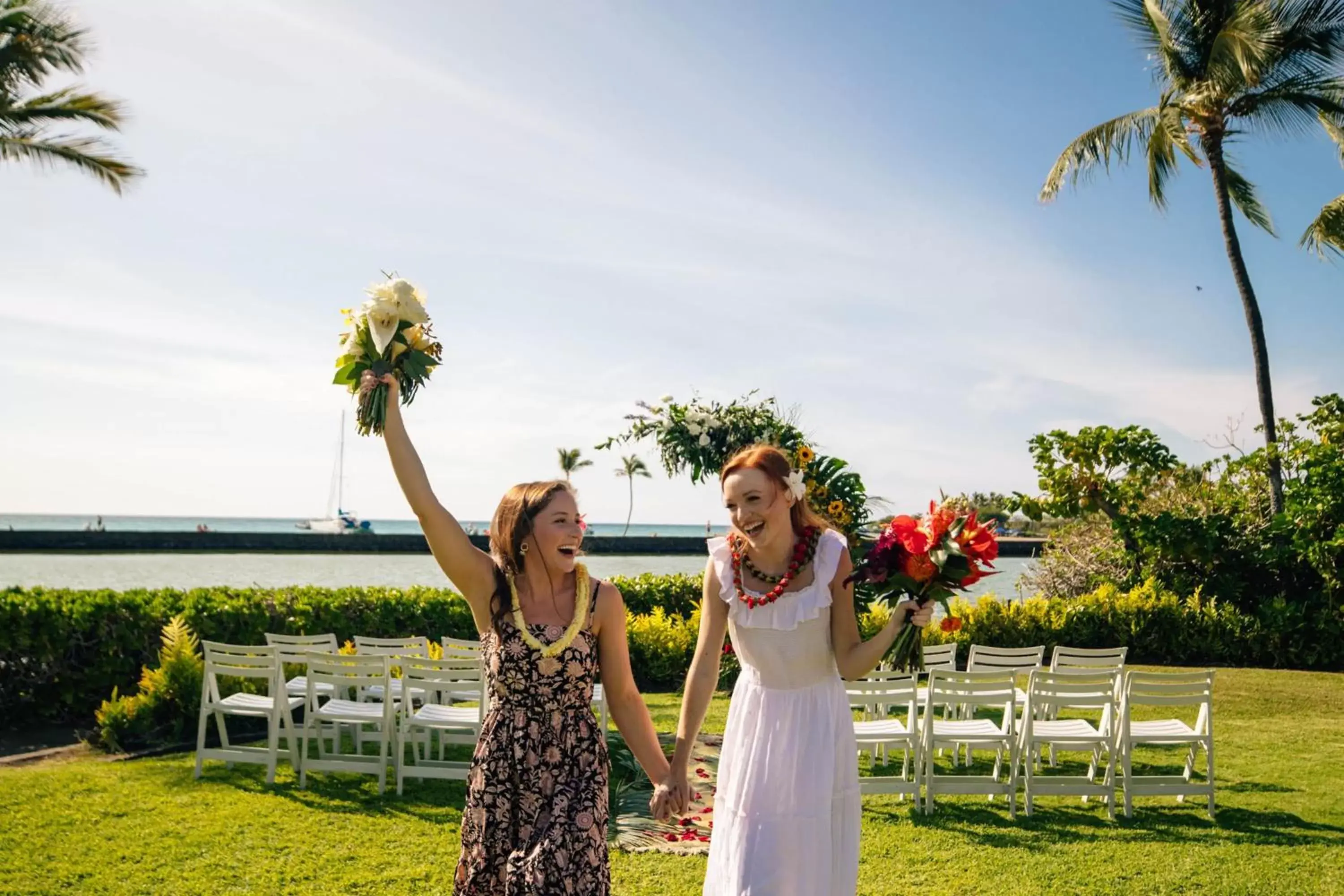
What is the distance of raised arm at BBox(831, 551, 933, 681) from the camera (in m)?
3.81

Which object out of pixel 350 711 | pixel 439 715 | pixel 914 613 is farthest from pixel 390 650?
pixel 914 613

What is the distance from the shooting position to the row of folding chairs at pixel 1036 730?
7.64 m

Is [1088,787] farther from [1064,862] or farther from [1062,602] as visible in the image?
[1062,602]

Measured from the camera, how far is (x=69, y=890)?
5746 mm

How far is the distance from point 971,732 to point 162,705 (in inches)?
302

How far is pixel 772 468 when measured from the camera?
402 cm

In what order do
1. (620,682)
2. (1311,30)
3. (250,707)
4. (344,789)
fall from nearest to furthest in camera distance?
(620,682), (344,789), (250,707), (1311,30)

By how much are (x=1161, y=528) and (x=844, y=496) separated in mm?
8519

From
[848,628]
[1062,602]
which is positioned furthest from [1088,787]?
[1062,602]

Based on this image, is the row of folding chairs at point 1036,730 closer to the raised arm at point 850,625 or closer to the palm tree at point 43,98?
the raised arm at point 850,625

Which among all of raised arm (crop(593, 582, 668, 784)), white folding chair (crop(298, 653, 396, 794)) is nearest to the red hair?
raised arm (crop(593, 582, 668, 784))

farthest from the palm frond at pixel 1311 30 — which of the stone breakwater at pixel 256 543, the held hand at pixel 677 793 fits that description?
the stone breakwater at pixel 256 543

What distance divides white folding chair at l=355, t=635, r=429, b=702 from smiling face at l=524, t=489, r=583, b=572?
6.70 m

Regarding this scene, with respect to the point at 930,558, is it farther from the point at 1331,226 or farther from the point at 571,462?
the point at 571,462
